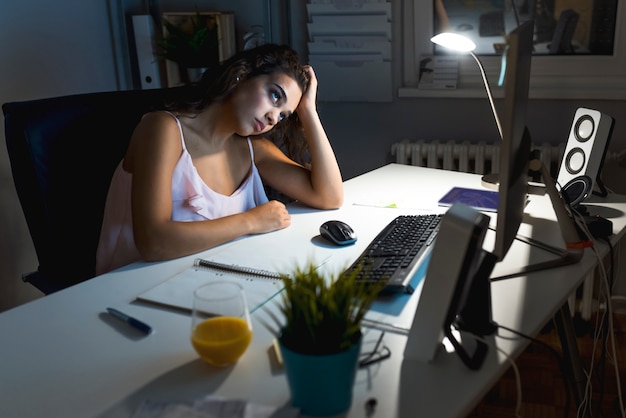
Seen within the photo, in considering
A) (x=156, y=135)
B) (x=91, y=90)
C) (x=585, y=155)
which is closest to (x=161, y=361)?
(x=156, y=135)

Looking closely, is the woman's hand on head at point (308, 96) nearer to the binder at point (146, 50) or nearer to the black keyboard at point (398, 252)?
the black keyboard at point (398, 252)

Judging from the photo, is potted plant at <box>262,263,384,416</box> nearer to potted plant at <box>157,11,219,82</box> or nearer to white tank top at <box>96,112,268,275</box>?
white tank top at <box>96,112,268,275</box>

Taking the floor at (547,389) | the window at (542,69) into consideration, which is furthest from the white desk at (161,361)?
the window at (542,69)

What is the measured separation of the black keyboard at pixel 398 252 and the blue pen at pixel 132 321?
357 mm

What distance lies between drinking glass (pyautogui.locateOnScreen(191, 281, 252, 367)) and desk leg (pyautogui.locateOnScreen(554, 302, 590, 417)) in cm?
82

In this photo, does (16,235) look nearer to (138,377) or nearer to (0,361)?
(0,361)

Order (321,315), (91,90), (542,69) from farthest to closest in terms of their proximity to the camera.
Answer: (91,90) < (542,69) < (321,315)

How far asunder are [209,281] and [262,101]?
0.56 metres

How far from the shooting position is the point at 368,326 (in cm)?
101

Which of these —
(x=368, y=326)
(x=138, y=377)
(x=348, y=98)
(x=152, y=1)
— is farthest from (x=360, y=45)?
(x=138, y=377)

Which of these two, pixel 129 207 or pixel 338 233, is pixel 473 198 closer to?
pixel 338 233

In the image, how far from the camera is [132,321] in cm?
105

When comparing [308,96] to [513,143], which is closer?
[513,143]

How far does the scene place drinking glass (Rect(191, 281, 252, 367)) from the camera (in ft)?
2.97
